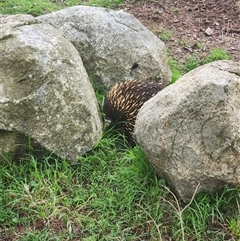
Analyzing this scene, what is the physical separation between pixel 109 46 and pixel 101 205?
6.73 feet

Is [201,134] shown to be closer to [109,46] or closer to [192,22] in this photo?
[109,46]

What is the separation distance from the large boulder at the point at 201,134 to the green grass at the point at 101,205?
0.16m

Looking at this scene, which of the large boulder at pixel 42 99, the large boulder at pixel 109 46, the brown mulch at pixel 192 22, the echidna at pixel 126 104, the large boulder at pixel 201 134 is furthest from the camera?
the brown mulch at pixel 192 22

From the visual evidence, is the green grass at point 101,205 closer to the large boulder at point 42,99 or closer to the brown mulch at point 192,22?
the large boulder at point 42,99

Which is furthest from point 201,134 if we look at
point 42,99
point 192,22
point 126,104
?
point 192,22

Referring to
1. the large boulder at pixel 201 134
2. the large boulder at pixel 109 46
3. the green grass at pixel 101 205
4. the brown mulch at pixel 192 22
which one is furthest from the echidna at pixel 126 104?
the brown mulch at pixel 192 22

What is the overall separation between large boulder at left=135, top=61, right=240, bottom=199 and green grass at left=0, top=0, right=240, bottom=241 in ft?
0.52

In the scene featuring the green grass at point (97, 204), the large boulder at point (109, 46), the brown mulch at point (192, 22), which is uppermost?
the large boulder at point (109, 46)

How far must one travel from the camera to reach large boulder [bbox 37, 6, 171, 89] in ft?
16.5

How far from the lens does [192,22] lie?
700cm

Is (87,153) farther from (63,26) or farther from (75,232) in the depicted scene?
(63,26)

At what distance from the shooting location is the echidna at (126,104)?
14.9ft

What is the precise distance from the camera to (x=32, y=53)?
12.6 feet

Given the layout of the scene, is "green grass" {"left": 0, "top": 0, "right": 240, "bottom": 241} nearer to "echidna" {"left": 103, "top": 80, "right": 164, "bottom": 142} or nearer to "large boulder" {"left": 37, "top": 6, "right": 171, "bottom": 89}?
"echidna" {"left": 103, "top": 80, "right": 164, "bottom": 142}
